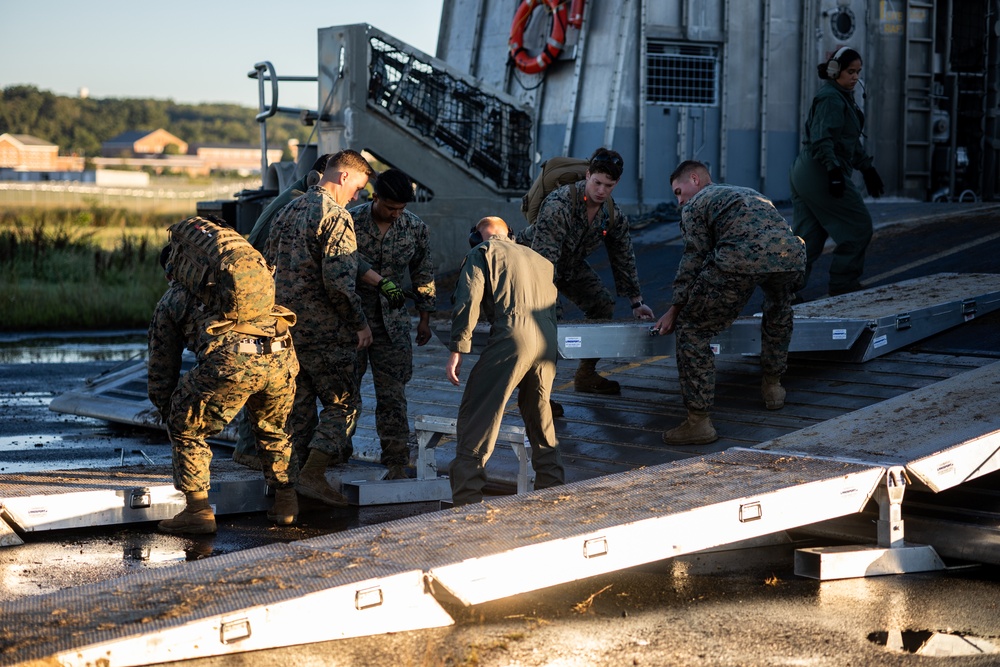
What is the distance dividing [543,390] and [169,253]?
2198mm

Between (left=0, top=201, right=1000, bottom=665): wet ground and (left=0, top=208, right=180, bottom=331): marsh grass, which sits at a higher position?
(left=0, top=208, right=180, bottom=331): marsh grass

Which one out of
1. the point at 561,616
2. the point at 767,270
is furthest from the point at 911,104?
the point at 561,616

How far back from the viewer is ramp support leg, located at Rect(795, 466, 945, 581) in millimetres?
5590

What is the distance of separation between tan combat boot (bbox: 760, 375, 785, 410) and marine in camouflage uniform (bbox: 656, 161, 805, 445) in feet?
1.58

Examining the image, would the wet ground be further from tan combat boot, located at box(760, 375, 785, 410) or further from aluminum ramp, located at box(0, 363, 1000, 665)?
Answer: tan combat boot, located at box(760, 375, 785, 410)

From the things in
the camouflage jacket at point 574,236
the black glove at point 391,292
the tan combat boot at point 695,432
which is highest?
the camouflage jacket at point 574,236

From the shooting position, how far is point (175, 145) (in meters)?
136

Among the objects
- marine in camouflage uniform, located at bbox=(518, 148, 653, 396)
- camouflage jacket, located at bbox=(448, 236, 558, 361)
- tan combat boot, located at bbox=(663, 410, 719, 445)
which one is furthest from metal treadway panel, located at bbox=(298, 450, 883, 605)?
marine in camouflage uniform, located at bbox=(518, 148, 653, 396)

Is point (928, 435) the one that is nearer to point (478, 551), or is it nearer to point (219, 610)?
point (478, 551)

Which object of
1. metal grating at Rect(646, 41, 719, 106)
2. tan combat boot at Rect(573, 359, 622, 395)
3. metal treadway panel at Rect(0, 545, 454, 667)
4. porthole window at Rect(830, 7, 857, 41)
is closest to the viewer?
metal treadway panel at Rect(0, 545, 454, 667)

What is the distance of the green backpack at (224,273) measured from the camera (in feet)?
20.1

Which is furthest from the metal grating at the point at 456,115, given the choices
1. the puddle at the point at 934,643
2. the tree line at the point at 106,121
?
the tree line at the point at 106,121

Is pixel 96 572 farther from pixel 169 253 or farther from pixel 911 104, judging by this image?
A: pixel 911 104

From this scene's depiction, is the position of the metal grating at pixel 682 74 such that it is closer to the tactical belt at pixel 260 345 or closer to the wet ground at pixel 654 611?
the wet ground at pixel 654 611
